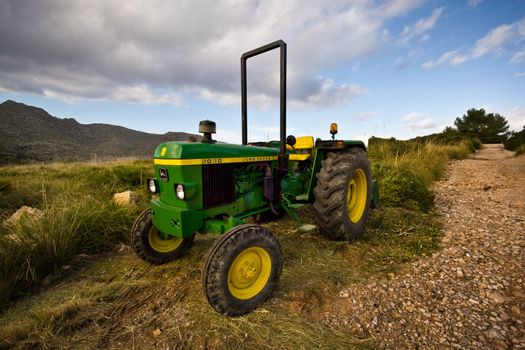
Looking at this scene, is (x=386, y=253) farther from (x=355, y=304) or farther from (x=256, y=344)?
(x=256, y=344)

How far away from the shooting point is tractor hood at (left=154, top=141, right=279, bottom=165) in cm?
233

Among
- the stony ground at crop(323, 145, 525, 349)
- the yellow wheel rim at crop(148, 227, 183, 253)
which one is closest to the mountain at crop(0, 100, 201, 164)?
the yellow wheel rim at crop(148, 227, 183, 253)

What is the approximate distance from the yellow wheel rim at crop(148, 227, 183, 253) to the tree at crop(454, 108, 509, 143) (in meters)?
33.5

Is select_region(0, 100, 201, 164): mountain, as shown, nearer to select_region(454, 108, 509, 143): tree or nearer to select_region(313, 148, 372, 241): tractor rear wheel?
select_region(313, 148, 372, 241): tractor rear wheel

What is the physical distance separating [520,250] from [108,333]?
4.43 m

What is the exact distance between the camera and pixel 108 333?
1998mm

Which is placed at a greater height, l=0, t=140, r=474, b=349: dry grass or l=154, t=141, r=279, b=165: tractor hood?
l=154, t=141, r=279, b=165: tractor hood

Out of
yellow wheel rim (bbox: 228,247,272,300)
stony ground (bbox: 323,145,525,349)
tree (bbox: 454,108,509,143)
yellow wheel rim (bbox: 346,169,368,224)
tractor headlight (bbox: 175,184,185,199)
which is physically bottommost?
stony ground (bbox: 323,145,525,349)

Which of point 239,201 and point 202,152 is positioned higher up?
point 202,152

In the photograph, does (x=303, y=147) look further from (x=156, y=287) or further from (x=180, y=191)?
(x=156, y=287)

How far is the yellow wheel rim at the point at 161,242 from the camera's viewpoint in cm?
297

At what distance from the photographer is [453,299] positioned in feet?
7.59

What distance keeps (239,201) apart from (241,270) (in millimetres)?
853

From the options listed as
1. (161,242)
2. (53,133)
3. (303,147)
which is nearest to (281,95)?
(303,147)
